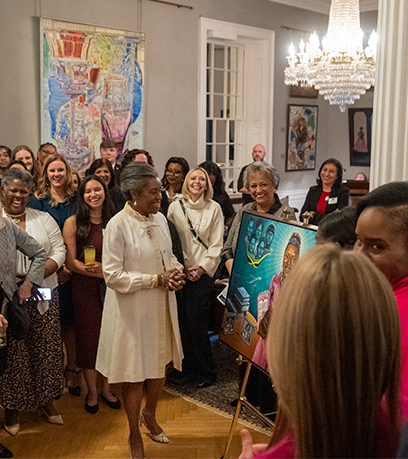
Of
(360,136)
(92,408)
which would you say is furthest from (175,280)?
(360,136)

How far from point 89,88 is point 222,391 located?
4.79 meters

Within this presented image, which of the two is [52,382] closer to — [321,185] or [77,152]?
[321,185]

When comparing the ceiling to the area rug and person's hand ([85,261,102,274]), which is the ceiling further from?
person's hand ([85,261,102,274])

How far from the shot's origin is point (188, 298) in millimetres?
4211

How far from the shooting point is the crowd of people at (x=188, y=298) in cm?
95

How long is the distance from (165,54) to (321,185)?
3569 mm

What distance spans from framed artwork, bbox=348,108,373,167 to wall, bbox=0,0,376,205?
0.15m

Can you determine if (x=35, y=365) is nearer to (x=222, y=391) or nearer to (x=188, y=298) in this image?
(x=188, y=298)

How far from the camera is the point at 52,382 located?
3654 mm

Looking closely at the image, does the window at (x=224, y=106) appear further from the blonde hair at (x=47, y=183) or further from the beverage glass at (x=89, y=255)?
the beverage glass at (x=89, y=255)

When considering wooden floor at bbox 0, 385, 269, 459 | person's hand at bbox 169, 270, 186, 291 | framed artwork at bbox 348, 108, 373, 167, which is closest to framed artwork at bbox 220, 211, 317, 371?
person's hand at bbox 169, 270, 186, 291

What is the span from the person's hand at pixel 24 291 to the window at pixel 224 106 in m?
6.22

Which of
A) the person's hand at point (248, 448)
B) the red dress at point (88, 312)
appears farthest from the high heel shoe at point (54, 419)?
the person's hand at point (248, 448)

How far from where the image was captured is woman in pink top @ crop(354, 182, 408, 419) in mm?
1479
